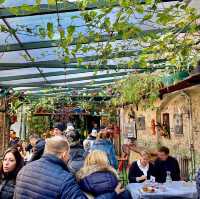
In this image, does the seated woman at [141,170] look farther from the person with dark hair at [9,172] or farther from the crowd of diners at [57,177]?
the person with dark hair at [9,172]

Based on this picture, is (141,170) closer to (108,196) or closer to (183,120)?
(183,120)

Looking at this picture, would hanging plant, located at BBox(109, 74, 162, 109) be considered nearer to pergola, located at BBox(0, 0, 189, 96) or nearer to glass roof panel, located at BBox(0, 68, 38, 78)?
pergola, located at BBox(0, 0, 189, 96)

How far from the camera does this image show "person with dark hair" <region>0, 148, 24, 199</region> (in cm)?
323

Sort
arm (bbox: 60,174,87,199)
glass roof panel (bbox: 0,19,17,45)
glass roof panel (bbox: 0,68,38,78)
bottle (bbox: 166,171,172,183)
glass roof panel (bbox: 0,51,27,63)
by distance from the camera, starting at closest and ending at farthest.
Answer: arm (bbox: 60,174,87,199) < glass roof panel (bbox: 0,19,17,45) < glass roof panel (bbox: 0,51,27,63) < bottle (bbox: 166,171,172,183) < glass roof panel (bbox: 0,68,38,78)

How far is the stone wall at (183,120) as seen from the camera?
6.66 m

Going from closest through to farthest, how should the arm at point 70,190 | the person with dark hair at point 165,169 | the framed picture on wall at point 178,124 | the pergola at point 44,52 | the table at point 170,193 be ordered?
the arm at point 70,190
the pergola at point 44,52
the table at point 170,193
the person with dark hair at point 165,169
the framed picture on wall at point 178,124

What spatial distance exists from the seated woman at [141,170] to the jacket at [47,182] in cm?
322

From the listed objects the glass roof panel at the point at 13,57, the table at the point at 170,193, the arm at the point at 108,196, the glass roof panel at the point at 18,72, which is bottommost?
the table at the point at 170,193

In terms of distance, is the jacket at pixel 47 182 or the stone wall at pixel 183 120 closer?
the jacket at pixel 47 182

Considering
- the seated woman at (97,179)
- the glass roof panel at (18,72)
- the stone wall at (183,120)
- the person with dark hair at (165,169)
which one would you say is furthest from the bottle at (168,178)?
the glass roof panel at (18,72)

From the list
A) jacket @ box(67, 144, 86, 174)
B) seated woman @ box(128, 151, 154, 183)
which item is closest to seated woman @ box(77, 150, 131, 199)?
jacket @ box(67, 144, 86, 174)

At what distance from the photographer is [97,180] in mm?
3035

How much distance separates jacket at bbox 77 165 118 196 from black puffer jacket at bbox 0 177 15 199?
690mm

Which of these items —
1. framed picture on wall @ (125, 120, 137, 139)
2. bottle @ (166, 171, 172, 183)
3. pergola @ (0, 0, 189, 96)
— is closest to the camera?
pergola @ (0, 0, 189, 96)
